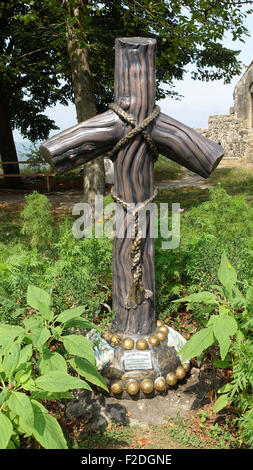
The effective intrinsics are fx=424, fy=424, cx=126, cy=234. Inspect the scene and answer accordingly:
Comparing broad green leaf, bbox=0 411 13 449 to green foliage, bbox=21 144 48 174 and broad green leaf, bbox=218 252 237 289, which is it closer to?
broad green leaf, bbox=218 252 237 289

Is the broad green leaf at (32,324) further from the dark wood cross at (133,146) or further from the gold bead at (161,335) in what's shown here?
the gold bead at (161,335)

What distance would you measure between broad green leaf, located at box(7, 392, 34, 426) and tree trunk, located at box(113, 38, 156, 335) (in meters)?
1.44

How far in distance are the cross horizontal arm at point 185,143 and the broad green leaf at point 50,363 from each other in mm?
1618

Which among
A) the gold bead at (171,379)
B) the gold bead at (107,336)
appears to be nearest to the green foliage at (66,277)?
the gold bead at (107,336)

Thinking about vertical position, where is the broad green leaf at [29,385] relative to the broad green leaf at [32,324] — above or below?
below

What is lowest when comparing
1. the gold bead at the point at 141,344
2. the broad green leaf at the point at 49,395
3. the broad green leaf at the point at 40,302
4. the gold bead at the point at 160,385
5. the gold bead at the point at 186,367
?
the gold bead at the point at 160,385

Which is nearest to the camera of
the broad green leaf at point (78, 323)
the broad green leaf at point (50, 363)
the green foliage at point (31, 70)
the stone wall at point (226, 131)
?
the broad green leaf at point (50, 363)

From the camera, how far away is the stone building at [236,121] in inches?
771

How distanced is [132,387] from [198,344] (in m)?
0.85

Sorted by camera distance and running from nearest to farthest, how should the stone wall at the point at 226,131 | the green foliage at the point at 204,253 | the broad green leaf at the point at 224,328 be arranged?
the broad green leaf at the point at 224,328
the green foliage at the point at 204,253
the stone wall at the point at 226,131

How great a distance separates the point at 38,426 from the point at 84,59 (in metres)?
7.03

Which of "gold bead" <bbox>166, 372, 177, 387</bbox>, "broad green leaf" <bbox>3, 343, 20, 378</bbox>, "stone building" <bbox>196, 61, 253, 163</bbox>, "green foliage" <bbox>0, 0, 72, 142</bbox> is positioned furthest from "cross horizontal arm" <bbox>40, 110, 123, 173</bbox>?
"stone building" <bbox>196, 61, 253, 163</bbox>

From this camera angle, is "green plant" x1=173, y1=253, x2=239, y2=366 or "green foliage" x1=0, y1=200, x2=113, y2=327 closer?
"green plant" x1=173, y1=253, x2=239, y2=366

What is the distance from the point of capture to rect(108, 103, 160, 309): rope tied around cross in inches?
113
